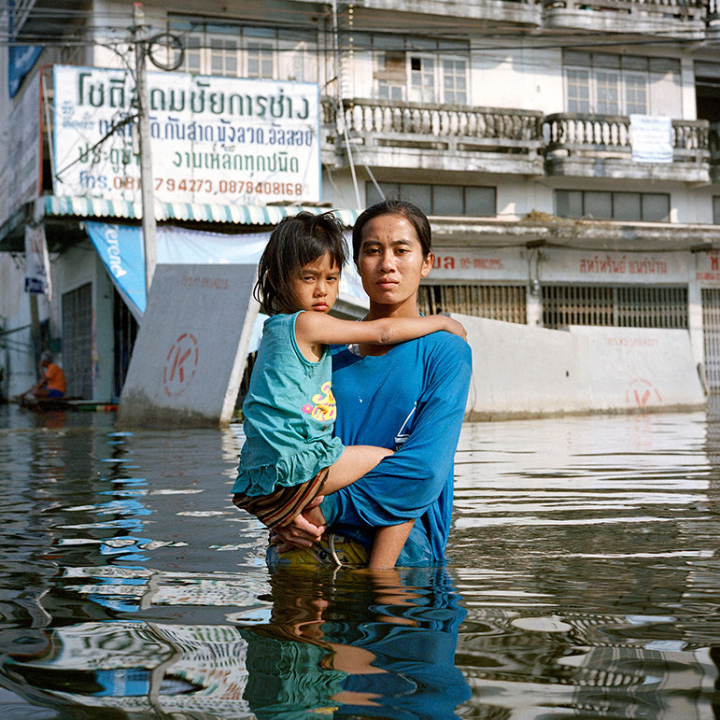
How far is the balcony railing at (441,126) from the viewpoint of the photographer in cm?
2175

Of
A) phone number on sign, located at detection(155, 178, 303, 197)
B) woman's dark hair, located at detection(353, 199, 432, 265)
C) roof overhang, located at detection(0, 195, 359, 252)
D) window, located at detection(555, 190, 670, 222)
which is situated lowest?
woman's dark hair, located at detection(353, 199, 432, 265)

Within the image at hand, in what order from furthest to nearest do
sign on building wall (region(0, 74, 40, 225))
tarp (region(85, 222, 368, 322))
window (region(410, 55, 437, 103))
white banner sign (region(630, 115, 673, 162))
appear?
white banner sign (region(630, 115, 673, 162)) < window (region(410, 55, 437, 103)) < sign on building wall (region(0, 74, 40, 225)) < tarp (region(85, 222, 368, 322))

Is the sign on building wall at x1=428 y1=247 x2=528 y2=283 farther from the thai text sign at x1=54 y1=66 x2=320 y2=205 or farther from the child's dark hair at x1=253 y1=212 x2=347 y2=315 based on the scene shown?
the child's dark hair at x1=253 y1=212 x2=347 y2=315

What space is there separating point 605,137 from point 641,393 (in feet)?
26.8

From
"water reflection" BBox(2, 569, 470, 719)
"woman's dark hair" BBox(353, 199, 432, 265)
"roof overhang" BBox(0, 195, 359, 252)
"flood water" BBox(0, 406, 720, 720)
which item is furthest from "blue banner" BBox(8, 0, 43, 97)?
"water reflection" BBox(2, 569, 470, 719)

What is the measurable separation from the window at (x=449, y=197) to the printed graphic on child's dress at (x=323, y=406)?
796 inches

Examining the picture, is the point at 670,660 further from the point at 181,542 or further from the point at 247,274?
the point at 247,274

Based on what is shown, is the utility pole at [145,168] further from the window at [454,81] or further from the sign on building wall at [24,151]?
the window at [454,81]

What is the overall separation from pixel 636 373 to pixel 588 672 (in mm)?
15958

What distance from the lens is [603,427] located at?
43.8 ft

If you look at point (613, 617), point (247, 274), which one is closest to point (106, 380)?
point (247, 274)

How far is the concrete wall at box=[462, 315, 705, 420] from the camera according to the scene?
50.4 feet

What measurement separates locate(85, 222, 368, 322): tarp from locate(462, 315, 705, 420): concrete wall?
7.68 ft

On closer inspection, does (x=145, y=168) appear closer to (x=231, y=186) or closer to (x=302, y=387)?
(x=231, y=186)
